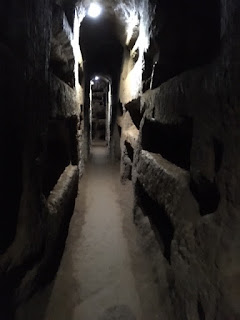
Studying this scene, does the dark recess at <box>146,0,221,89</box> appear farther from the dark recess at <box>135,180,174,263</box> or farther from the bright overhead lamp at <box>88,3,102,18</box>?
the bright overhead lamp at <box>88,3,102,18</box>

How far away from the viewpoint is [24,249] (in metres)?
2.00

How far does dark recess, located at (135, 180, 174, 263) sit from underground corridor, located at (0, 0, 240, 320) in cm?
1

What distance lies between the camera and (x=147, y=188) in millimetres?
3365

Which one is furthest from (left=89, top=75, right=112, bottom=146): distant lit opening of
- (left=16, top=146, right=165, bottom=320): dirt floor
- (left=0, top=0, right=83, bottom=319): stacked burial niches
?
(left=0, top=0, right=83, bottom=319): stacked burial niches

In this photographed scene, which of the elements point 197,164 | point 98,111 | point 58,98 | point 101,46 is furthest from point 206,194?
point 98,111

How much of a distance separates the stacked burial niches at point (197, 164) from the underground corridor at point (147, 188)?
0.01 meters

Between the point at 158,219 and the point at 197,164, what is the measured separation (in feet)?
4.74

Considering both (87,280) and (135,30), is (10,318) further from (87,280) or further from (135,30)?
(135,30)

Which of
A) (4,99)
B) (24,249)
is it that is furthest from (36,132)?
(24,249)

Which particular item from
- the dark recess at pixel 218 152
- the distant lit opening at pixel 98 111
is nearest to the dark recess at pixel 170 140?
the dark recess at pixel 218 152

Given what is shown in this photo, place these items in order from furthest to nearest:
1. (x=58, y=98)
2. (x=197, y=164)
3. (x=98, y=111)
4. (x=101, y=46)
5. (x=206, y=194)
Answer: (x=98, y=111) → (x=101, y=46) → (x=58, y=98) → (x=197, y=164) → (x=206, y=194)

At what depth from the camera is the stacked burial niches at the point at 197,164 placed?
155 cm

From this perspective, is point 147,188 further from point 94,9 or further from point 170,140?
point 94,9

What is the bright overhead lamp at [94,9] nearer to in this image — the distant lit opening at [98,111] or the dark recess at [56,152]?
the dark recess at [56,152]
